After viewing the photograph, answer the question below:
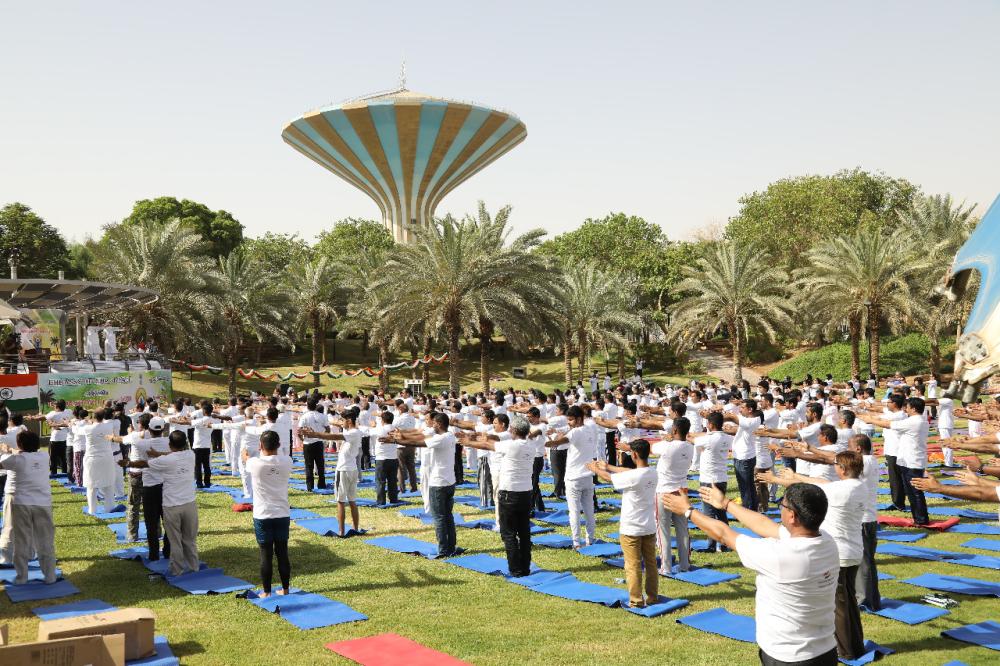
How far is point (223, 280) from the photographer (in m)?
37.0

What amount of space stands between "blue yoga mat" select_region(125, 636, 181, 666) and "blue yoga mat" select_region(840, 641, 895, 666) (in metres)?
5.85

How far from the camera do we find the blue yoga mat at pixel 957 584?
8852 mm

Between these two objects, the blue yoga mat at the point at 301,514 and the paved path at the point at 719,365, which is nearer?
the blue yoga mat at the point at 301,514

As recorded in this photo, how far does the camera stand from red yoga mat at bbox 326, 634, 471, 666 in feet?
23.3

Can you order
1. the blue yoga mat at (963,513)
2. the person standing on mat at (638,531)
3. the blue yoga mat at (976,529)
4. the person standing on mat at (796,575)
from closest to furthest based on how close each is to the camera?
1. the person standing on mat at (796,575)
2. the person standing on mat at (638,531)
3. the blue yoga mat at (976,529)
4. the blue yoga mat at (963,513)

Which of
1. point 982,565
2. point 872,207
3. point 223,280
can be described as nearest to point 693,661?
point 982,565

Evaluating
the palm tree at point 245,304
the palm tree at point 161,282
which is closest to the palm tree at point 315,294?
the palm tree at point 245,304

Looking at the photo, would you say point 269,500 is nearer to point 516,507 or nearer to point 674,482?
point 516,507

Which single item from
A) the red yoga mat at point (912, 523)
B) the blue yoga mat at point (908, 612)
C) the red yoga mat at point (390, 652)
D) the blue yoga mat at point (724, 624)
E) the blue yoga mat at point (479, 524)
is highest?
the red yoga mat at point (390, 652)

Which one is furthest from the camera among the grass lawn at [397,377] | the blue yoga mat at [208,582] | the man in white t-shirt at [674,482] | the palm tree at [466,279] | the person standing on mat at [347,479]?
the grass lawn at [397,377]

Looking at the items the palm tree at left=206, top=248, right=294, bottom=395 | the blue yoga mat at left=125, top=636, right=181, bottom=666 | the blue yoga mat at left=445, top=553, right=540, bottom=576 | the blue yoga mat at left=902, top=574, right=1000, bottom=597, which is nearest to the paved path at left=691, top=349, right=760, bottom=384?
the palm tree at left=206, top=248, right=294, bottom=395

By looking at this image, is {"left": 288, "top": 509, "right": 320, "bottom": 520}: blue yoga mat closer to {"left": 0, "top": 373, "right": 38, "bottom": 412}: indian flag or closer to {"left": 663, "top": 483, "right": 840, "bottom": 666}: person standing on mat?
{"left": 663, "top": 483, "right": 840, "bottom": 666}: person standing on mat

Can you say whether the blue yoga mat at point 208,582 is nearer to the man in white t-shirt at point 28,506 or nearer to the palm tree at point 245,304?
the man in white t-shirt at point 28,506

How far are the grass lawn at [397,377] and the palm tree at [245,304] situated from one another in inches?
91.0
